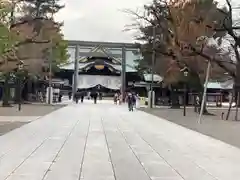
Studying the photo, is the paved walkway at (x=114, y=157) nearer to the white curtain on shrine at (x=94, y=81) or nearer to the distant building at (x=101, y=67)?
the distant building at (x=101, y=67)

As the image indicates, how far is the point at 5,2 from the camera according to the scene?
784 inches

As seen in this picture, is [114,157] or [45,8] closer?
[114,157]

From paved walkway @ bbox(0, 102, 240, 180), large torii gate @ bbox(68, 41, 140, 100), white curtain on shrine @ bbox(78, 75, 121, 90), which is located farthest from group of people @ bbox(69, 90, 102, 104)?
paved walkway @ bbox(0, 102, 240, 180)

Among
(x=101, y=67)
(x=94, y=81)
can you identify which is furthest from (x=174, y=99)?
(x=94, y=81)

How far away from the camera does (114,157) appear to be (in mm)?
12672

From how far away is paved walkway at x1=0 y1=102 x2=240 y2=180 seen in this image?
10.0 metres

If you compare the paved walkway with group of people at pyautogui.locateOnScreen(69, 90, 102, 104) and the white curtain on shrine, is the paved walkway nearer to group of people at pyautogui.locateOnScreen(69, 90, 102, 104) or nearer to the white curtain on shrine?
group of people at pyautogui.locateOnScreen(69, 90, 102, 104)

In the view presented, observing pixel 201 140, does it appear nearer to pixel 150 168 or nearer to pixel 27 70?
pixel 150 168

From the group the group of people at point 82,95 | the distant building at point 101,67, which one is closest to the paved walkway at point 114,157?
the group of people at point 82,95

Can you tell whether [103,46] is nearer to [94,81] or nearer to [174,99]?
[94,81]

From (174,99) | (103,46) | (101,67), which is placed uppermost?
(103,46)

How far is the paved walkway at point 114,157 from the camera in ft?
32.9

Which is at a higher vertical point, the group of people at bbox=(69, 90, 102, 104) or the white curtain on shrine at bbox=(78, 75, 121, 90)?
the white curtain on shrine at bbox=(78, 75, 121, 90)

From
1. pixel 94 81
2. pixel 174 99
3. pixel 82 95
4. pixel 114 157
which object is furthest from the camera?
pixel 94 81
